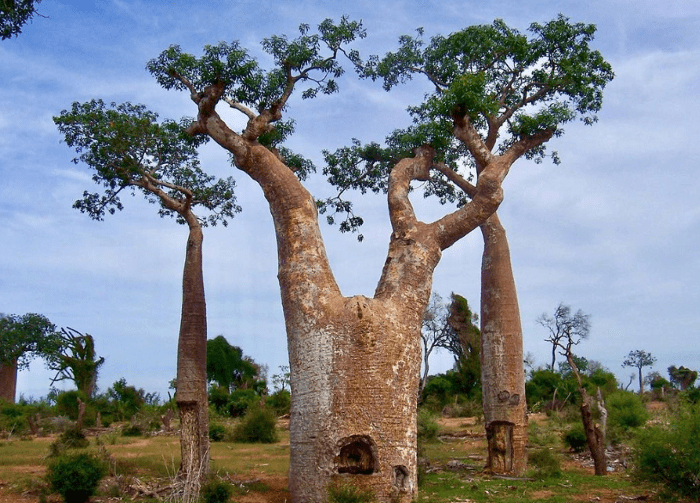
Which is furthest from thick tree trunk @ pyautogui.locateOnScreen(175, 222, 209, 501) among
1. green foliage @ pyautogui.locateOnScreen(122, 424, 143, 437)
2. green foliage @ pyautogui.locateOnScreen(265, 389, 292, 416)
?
green foliage @ pyautogui.locateOnScreen(265, 389, 292, 416)

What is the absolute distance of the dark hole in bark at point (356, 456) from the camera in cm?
723

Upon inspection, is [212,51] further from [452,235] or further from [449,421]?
[449,421]

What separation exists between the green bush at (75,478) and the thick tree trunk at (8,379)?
79.7 ft

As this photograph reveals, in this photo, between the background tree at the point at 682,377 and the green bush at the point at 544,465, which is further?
the background tree at the point at 682,377

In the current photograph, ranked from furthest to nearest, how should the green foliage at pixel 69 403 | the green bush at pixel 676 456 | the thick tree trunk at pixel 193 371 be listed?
the green foliage at pixel 69 403
the thick tree trunk at pixel 193 371
the green bush at pixel 676 456

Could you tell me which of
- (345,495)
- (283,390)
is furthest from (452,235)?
(283,390)

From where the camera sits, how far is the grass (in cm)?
894

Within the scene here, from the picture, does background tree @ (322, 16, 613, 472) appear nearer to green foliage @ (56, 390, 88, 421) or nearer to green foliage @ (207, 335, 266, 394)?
green foliage @ (56, 390, 88, 421)

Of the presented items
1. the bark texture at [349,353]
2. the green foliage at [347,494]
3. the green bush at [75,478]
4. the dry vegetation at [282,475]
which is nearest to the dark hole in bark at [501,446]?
the dry vegetation at [282,475]

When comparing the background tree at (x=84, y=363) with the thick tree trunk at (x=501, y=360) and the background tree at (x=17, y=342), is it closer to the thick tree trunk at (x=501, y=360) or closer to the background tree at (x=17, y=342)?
the background tree at (x=17, y=342)

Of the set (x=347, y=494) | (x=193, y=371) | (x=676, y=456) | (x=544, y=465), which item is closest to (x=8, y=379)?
(x=193, y=371)

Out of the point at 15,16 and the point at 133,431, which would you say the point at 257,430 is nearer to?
the point at 133,431

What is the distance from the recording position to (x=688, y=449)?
25.9 ft

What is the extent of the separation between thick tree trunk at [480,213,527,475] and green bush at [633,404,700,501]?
8.01 feet
